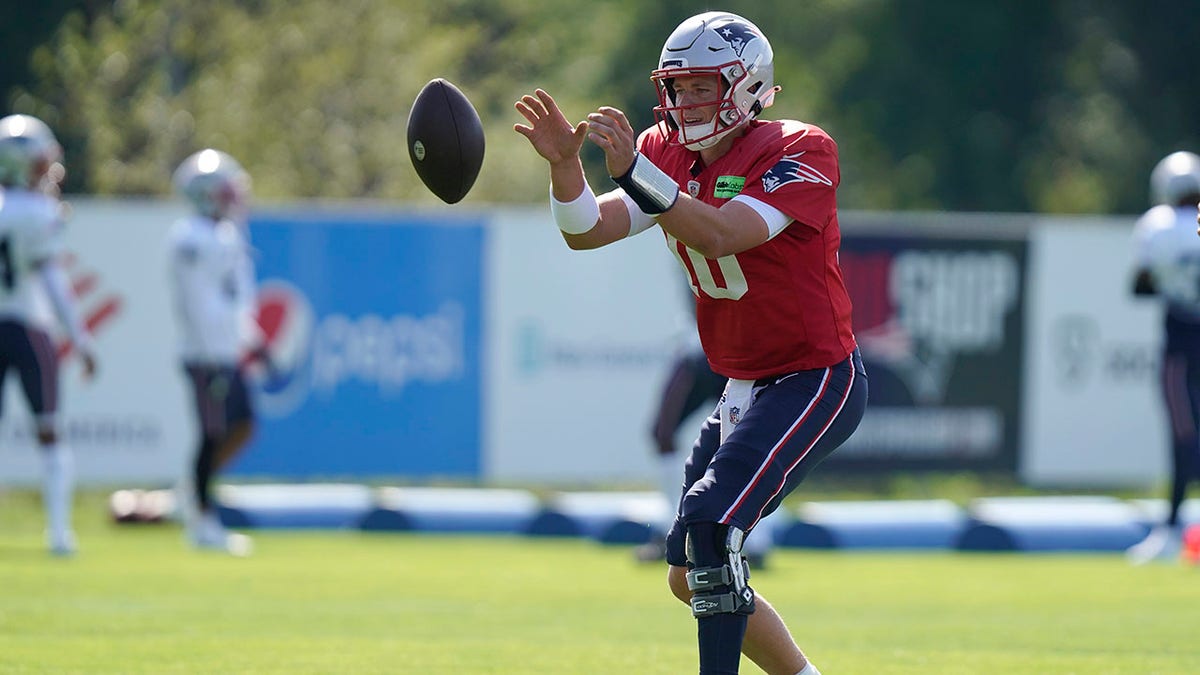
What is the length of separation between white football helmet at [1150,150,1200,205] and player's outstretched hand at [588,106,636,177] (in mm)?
7715


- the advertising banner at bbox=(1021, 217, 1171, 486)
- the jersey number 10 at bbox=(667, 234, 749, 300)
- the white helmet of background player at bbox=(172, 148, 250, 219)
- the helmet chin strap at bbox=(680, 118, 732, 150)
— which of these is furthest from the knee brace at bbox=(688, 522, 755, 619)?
the advertising banner at bbox=(1021, 217, 1171, 486)

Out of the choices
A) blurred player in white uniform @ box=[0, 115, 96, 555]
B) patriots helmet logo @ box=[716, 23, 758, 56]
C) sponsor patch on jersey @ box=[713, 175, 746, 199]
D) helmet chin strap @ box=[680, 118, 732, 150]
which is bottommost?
blurred player in white uniform @ box=[0, 115, 96, 555]

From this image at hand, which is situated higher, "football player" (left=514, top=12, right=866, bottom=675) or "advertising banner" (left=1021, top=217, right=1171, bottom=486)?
"football player" (left=514, top=12, right=866, bottom=675)

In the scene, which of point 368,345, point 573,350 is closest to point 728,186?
point 368,345

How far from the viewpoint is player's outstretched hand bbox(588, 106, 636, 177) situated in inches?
210

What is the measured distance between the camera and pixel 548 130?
17.7 feet

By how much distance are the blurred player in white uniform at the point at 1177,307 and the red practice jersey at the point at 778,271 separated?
677cm

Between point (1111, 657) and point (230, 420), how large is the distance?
6936 mm

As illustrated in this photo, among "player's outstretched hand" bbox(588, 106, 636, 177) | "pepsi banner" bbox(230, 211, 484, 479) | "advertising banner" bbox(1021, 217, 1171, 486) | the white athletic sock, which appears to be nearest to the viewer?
"player's outstretched hand" bbox(588, 106, 636, 177)

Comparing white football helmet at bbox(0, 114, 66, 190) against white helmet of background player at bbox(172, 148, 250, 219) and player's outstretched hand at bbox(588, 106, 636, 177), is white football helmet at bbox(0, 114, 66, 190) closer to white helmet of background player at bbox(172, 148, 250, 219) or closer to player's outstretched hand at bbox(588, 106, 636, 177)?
white helmet of background player at bbox(172, 148, 250, 219)

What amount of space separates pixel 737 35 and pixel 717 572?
1.64m

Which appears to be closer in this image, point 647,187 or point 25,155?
point 647,187

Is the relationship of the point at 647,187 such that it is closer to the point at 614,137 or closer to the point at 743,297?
the point at 614,137

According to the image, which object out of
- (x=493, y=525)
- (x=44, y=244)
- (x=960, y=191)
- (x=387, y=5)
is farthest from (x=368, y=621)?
(x=960, y=191)
